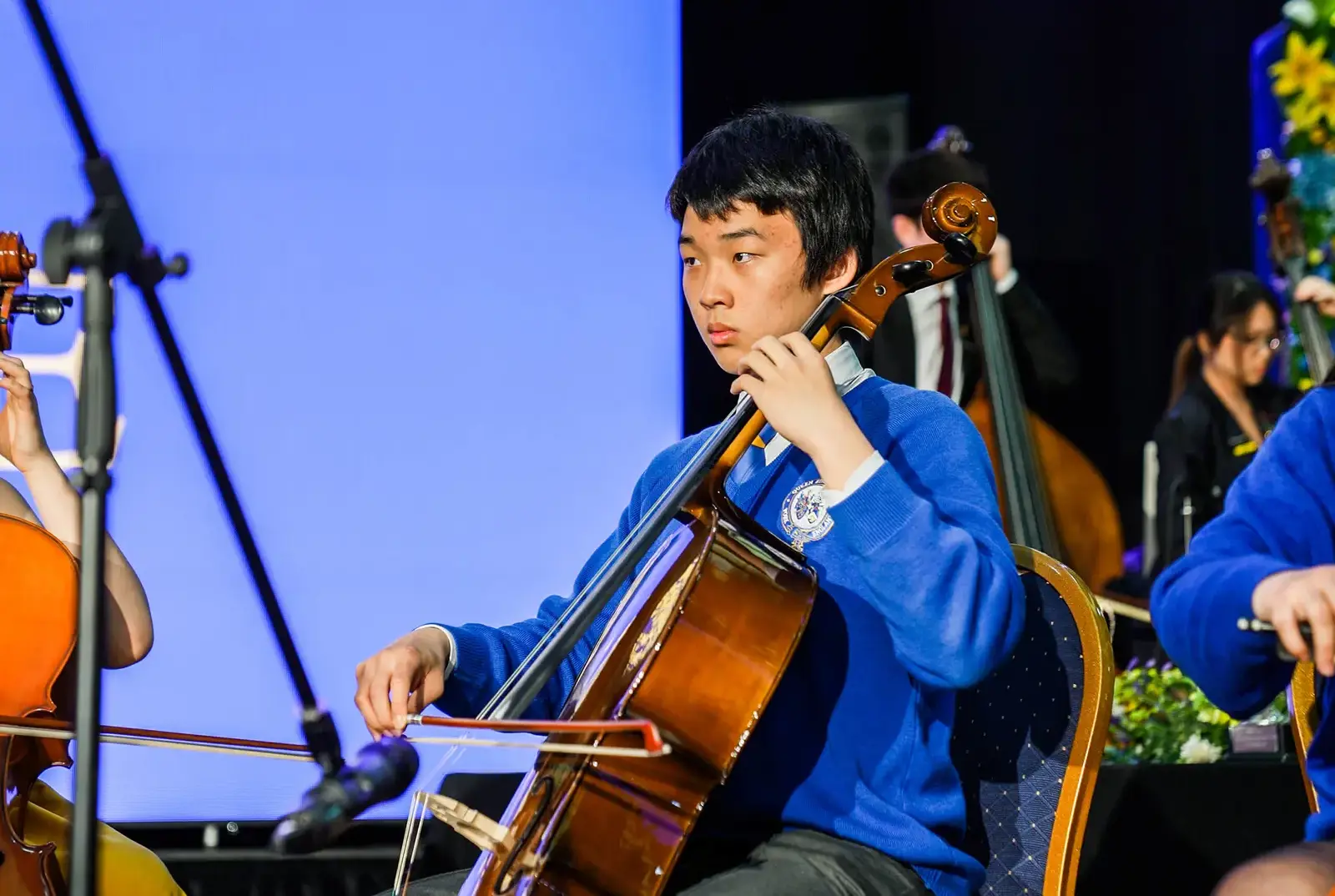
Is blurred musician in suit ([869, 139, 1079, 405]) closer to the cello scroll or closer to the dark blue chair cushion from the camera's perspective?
the dark blue chair cushion

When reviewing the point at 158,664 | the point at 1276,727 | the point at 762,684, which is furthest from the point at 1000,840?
the point at 158,664

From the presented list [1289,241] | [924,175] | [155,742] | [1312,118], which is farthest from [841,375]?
[1312,118]

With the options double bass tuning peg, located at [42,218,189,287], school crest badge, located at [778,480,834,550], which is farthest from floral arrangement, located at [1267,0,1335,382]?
double bass tuning peg, located at [42,218,189,287]

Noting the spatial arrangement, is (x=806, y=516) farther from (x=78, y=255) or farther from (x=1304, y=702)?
(x=78, y=255)

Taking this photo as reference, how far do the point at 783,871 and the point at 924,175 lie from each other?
2454mm

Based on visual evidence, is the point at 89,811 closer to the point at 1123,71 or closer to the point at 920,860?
the point at 920,860

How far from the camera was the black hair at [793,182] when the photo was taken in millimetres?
1774

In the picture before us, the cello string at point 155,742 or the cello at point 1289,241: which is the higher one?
the cello at point 1289,241

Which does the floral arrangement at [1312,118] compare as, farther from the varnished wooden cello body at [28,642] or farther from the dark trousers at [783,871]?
the varnished wooden cello body at [28,642]

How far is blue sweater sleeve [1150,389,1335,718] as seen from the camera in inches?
57.9

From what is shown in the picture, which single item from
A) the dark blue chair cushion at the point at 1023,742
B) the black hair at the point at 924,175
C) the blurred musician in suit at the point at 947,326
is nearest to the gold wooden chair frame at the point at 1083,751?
the dark blue chair cushion at the point at 1023,742

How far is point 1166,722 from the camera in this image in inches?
108

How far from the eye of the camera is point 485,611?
2920 millimetres

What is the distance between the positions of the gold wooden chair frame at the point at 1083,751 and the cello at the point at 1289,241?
124 cm
